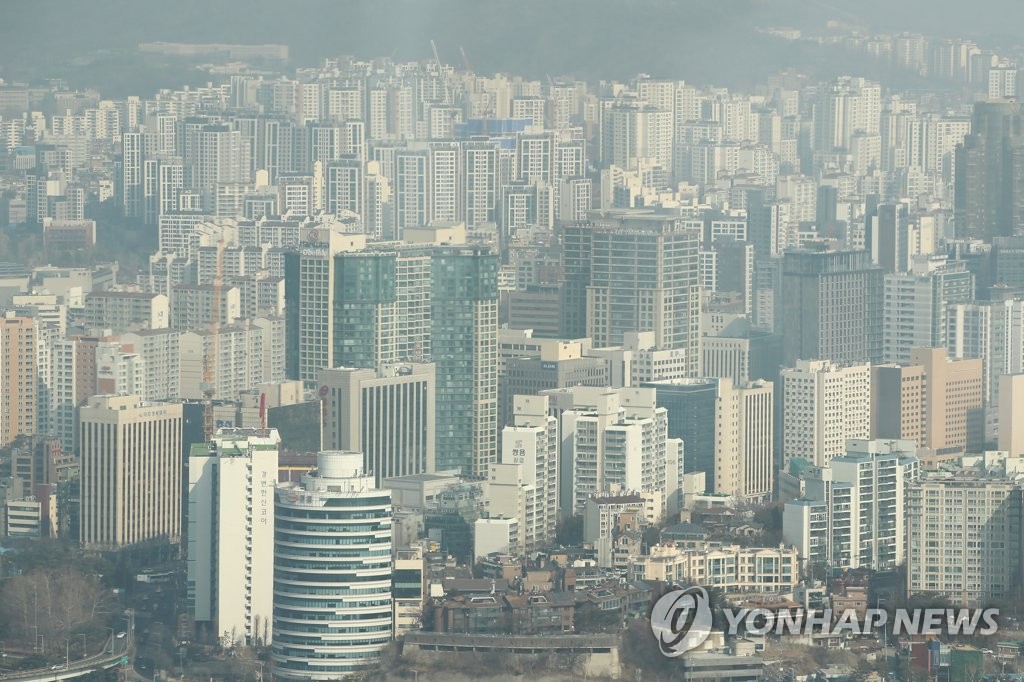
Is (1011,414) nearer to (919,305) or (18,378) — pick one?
(919,305)

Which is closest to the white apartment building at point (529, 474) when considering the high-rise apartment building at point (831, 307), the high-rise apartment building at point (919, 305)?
the high-rise apartment building at point (831, 307)

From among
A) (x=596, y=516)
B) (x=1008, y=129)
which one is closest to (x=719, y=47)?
(x=1008, y=129)

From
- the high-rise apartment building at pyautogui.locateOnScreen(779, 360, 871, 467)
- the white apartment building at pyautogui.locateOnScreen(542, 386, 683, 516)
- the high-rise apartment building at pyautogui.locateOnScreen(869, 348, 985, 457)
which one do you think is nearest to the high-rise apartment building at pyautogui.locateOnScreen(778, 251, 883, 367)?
the high-rise apartment building at pyautogui.locateOnScreen(869, 348, 985, 457)

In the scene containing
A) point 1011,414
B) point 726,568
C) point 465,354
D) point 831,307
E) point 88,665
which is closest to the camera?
point 88,665

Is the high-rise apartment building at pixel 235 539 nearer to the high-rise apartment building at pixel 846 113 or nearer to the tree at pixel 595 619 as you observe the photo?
the tree at pixel 595 619

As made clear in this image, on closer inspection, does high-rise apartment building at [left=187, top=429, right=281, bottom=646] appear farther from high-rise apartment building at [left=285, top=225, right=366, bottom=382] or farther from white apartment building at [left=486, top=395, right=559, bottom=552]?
high-rise apartment building at [left=285, top=225, right=366, bottom=382]

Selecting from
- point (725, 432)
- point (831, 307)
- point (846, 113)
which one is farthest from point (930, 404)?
point (846, 113)
